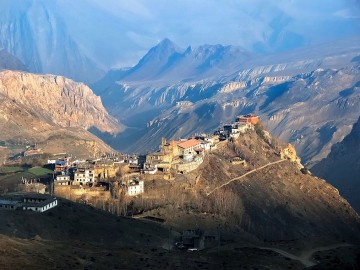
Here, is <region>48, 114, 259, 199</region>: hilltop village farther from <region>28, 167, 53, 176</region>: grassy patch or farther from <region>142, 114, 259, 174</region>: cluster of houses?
<region>28, 167, 53, 176</region>: grassy patch

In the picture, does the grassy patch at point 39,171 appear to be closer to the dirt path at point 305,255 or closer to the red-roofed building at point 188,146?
the red-roofed building at point 188,146

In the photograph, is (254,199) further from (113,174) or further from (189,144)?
(113,174)

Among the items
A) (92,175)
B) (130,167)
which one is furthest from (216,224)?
(130,167)

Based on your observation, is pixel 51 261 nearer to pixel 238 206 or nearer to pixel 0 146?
pixel 238 206

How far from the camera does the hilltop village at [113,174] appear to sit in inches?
3848

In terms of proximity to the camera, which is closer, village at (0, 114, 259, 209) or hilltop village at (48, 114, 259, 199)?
village at (0, 114, 259, 209)

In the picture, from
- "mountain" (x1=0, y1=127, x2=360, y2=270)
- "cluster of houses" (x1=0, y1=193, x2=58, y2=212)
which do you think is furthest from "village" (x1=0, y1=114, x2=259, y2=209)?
"mountain" (x1=0, y1=127, x2=360, y2=270)

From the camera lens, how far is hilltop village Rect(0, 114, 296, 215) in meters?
97.8

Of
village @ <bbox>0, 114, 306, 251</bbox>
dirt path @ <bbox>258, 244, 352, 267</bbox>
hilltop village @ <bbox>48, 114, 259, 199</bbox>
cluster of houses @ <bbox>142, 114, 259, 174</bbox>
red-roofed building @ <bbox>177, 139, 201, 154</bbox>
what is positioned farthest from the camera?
red-roofed building @ <bbox>177, 139, 201, 154</bbox>

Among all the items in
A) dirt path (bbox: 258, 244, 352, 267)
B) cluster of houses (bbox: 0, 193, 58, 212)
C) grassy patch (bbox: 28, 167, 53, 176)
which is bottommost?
dirt path (bbox: 258, 244, 352, 267)

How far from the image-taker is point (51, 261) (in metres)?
54.9

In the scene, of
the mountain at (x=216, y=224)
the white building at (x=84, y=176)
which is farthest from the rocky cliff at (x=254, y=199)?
the white building at (x=84, y=176)

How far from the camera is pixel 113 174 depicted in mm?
106438

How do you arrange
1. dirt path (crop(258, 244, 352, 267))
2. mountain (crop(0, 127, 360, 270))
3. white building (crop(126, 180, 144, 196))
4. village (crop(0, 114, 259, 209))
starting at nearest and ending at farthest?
mountain (crop(0, 127, 360, 270)) → dirt path (crop(258, 244, 352, 267)) → village (crop(0, 114, 259, 209)) → white building (crop(126, 180, 144, 196))
